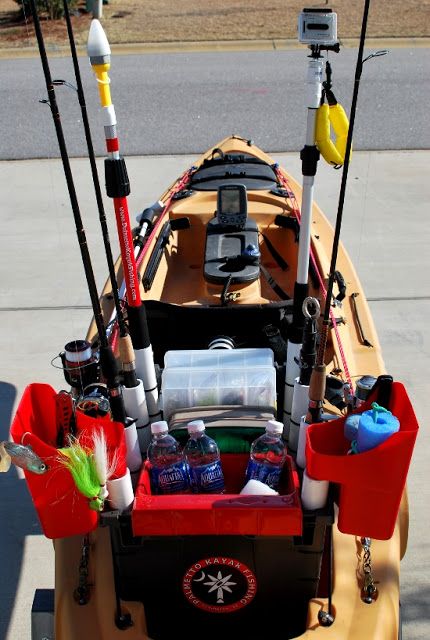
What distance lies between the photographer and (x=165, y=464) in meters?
2.25

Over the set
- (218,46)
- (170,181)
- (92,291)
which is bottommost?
(170,181)

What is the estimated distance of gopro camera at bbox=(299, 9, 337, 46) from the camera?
2.26 metres

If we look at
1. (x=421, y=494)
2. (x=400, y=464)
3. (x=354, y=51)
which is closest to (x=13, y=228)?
(x=421, y=494)

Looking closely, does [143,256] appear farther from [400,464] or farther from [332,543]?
[400,464]

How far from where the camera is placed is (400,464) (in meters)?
1.83

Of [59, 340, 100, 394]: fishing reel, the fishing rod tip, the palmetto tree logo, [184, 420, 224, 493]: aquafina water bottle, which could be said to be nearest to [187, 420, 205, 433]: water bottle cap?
[184, 420, 224, 493]: aquafina water bottle

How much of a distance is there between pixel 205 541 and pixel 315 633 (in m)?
0.53

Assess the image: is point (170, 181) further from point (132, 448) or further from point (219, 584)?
point (219, 584)

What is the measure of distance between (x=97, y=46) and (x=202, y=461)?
139cm

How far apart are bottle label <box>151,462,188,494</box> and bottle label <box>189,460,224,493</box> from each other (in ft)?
0.13

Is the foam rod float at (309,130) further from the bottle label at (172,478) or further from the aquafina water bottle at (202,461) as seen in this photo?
the bottle label at (172,478)

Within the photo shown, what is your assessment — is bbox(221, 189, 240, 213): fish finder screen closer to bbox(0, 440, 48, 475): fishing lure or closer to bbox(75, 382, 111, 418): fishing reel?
bbox(75, 382, 111, 418): fishing reel

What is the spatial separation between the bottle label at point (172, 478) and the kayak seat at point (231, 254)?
2328 millimetres

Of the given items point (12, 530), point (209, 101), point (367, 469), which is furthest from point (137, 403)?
point (209, 101)
